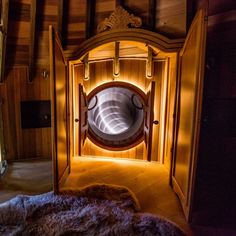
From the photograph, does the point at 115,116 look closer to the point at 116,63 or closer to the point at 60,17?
the point at 116,63

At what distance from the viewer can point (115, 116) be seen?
4.48 meters

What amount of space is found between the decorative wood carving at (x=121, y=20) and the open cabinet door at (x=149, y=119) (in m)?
0.73

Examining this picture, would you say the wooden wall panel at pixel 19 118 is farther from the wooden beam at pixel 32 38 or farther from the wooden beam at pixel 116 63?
the wooden beam at pixel 116 63

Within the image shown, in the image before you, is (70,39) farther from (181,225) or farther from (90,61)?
(181,225)

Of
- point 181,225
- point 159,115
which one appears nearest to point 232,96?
point 159,115

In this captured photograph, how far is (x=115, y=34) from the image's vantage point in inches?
87.0

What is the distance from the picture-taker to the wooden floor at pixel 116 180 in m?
1.83

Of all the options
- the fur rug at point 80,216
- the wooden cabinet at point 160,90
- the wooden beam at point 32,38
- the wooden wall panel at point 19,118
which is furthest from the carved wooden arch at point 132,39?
the fur rug at point 80,216

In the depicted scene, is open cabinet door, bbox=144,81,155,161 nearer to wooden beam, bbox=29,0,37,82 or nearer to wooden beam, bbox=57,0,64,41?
wooden beam, bbox=57,0,64,41

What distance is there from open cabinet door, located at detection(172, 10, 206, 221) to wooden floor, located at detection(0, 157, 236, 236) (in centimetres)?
13

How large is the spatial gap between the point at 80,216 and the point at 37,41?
2093 mm

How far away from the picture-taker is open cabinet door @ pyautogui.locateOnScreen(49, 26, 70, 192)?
183 cm

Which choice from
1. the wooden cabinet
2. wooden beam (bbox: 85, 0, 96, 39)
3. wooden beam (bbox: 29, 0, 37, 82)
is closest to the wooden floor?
the wooden cabinet

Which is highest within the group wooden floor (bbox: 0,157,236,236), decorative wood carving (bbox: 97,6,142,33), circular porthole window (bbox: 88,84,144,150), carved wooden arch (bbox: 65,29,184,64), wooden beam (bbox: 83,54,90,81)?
decorative wood carving (bbox: 97,6,142,33)
